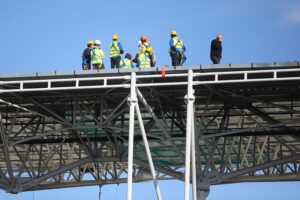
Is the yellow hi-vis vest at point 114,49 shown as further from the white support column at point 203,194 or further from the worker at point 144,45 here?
the white support column at point 203,194

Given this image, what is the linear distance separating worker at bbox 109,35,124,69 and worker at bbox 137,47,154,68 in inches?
61.8

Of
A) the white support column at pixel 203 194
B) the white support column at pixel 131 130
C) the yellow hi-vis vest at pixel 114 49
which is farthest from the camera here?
the white support column at pixel 203 194

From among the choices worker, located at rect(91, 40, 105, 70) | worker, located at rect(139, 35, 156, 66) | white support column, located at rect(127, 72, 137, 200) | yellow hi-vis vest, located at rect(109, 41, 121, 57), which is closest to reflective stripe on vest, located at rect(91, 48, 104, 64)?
worker, located at rect(91, 40, 105, 70)

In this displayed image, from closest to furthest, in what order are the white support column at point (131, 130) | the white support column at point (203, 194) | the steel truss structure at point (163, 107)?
1. the white support column at point (131, 130)
2. the steel truss structure at point (163, 107)
3. the white support column at point (203, 194)

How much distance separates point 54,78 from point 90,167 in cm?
2524

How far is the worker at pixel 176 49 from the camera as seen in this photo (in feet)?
134

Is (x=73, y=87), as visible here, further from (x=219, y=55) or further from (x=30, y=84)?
(x=219, y=55)

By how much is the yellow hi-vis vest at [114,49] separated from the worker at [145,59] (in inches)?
64.7

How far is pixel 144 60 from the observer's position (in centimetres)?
4109

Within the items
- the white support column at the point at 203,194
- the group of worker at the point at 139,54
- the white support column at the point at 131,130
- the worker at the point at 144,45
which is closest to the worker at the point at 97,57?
the group of worker at the point at 139,54

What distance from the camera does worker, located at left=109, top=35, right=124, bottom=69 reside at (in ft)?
139

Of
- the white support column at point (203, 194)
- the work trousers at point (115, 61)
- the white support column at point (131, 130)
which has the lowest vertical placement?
the white support column at point (203, 194)

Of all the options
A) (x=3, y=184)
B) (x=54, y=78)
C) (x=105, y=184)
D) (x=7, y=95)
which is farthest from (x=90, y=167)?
(x=54, y=78)

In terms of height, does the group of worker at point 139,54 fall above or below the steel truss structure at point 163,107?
above
